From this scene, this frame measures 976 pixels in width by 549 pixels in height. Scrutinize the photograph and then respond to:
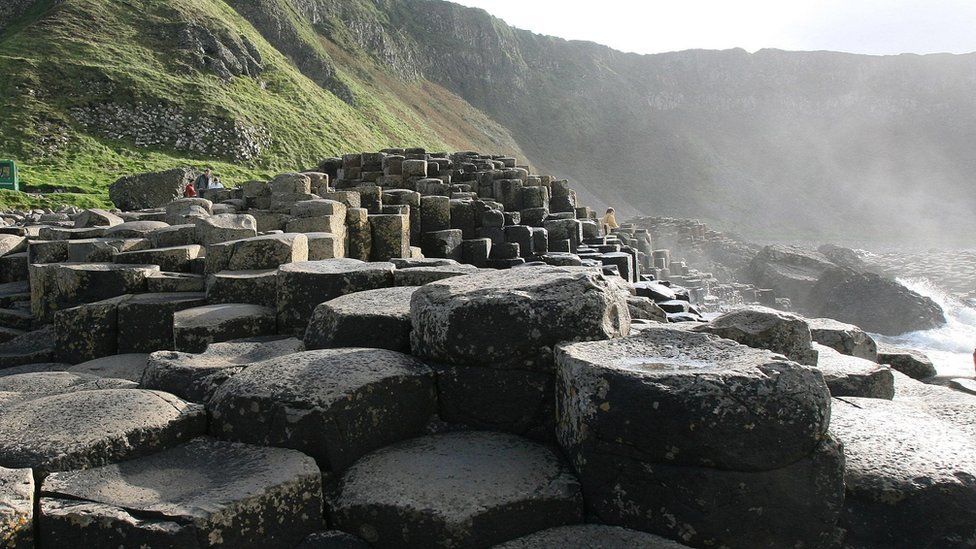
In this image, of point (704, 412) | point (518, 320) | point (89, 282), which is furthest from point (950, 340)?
point (89, 282)

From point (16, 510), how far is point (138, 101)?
34128 millimetres

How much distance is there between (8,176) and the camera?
878 inches

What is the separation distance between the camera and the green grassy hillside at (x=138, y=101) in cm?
2867

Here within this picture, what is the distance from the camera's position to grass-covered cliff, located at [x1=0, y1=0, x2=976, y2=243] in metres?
32.5

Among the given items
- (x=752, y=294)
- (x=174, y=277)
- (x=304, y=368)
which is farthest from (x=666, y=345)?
(x=752, y=294)

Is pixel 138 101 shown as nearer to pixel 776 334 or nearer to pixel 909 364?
pixel 909 364

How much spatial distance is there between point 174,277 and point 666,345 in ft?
17.2

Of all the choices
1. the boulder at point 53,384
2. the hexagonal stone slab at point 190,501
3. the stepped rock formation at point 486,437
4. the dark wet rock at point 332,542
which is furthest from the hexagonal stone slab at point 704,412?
the boulder at point 53,384

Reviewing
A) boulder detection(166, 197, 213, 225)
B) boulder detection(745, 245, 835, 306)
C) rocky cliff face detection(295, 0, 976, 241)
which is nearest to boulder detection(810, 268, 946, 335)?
boulder detection(745, 245, 835, 306)

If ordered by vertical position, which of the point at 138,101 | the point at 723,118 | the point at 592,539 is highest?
the point at 723,118

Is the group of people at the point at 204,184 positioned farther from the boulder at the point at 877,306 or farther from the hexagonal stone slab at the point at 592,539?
the boulder at the point at 877,306

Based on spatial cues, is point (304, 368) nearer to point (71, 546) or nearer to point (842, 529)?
point (71, 546)

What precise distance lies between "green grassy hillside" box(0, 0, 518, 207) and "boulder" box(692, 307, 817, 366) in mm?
21068

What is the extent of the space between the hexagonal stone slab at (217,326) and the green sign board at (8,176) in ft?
66.2
